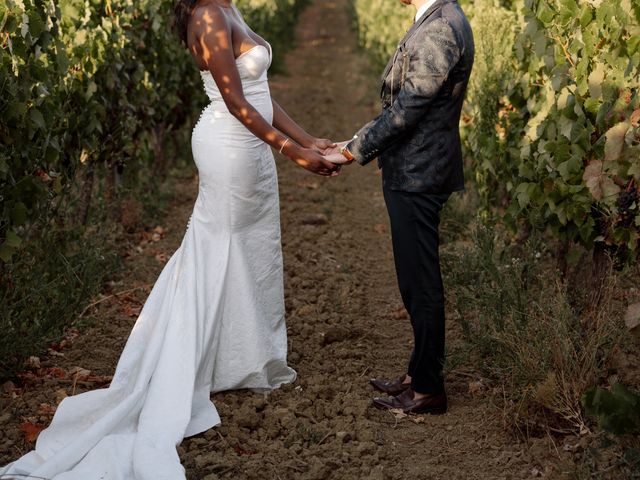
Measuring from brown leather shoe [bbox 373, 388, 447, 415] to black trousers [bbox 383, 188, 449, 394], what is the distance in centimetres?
5

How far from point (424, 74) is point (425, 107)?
15cm

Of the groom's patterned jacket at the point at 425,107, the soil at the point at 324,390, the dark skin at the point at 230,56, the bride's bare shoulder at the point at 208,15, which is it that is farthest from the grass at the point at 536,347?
the bride's bare shoulder at the point at 208,15

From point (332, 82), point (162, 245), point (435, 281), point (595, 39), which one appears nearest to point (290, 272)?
point (162, 245)

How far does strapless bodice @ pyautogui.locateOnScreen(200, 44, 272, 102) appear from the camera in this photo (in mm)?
4328

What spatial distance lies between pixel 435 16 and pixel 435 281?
4.12ft

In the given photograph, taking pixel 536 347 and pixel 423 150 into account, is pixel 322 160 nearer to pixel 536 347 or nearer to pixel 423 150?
pixel 423 150

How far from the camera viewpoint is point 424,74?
155 inches

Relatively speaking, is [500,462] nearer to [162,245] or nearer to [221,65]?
[221,65]

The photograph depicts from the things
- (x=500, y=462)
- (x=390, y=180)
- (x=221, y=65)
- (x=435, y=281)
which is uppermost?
(x=221, y=65)

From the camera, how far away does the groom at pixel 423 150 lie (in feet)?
13.0

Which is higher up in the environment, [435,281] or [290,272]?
[435,281]

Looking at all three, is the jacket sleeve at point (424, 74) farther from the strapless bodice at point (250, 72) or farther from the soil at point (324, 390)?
the soil at point (324, 390)

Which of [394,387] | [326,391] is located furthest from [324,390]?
[394,387]

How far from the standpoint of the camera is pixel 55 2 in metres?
5.07
